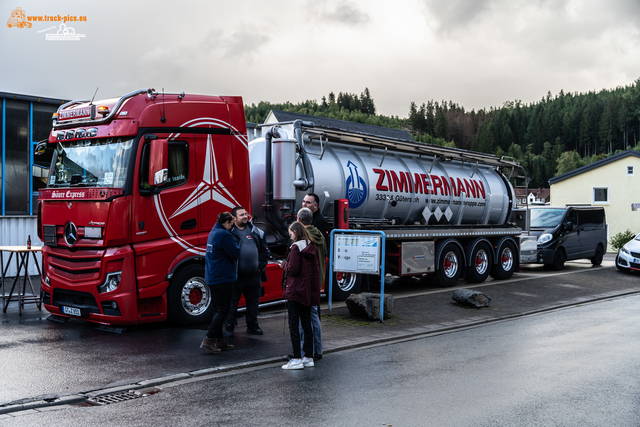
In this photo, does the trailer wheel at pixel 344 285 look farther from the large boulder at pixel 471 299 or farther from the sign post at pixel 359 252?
the large boulder at pixel 471 299

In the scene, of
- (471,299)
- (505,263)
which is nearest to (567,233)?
(505,263)

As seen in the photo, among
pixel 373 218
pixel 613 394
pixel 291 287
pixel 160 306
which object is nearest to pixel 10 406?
pixel 291 287

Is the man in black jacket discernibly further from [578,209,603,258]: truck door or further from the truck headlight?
[578,209,603,258]: truck door

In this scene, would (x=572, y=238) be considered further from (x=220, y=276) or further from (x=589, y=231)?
(x=220, y=276)

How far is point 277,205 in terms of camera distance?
11.8 metres

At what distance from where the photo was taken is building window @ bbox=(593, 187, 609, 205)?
44.9 m

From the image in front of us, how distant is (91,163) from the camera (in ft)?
31.8

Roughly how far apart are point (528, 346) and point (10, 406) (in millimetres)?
6527

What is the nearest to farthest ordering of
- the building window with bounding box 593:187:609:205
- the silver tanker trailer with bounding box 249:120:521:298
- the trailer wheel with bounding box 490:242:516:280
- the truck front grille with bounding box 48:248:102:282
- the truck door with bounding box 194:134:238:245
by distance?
the truck front grille with bounding box 48:248:102:282 → the truck door with bounding box 194:134:238:245 → the silver tanker trailer with bounding box 249:120:521:298 → the trailer wheel with bounding box 490:242:516:280 → the building window with bounding box 593:187:609:205

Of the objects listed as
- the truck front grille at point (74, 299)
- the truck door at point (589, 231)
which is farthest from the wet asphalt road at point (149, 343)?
the truck door at point (589, 231)

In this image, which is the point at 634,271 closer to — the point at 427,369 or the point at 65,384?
the point at 427,369

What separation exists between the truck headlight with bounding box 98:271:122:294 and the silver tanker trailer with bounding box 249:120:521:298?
3395 mm

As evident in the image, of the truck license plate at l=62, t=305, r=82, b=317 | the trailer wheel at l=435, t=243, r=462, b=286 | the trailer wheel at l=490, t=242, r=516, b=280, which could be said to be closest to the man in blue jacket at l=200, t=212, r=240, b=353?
the truck license plate at l=62, t=305, r=82, b=317

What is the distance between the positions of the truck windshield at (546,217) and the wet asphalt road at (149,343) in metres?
6.89
